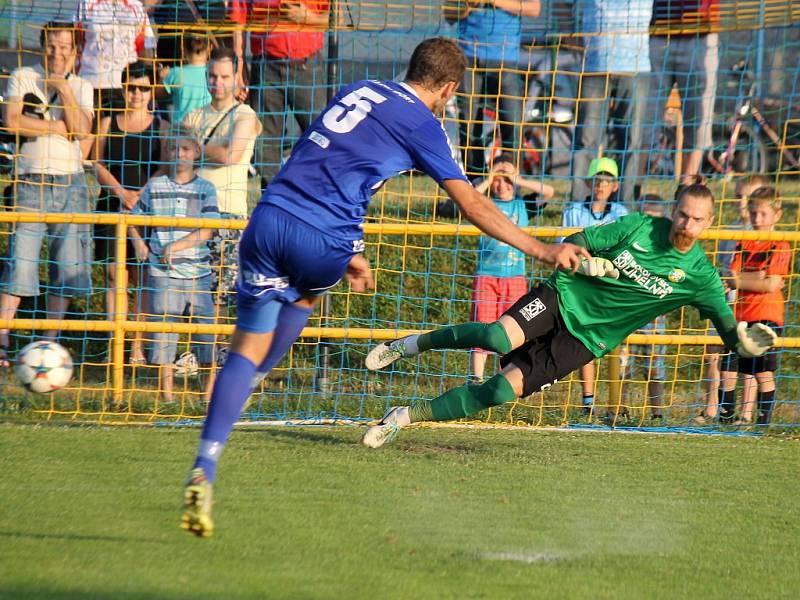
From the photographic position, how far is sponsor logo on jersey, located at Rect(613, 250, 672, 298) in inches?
236

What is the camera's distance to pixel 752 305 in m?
7.85

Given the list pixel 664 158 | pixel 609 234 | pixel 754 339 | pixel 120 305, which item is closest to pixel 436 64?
pixel 609 234

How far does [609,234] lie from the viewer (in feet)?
19.8

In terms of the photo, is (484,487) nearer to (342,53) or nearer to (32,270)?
(32,270)

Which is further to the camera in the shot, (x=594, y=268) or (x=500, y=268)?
(x=500, y=268)

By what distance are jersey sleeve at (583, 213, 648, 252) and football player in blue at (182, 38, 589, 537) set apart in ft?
5.69

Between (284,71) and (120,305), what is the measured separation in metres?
2.71

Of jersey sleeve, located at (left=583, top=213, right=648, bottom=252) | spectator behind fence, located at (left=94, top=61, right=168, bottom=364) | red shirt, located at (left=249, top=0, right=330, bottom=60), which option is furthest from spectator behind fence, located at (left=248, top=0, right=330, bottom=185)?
jersey sleeve, located at (left=583, top=213, right=648, bottom=252)

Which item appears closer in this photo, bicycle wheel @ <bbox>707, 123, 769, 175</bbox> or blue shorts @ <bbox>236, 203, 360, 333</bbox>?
blue shorts @ <bbox>236, 203, 360, 333</bbox>

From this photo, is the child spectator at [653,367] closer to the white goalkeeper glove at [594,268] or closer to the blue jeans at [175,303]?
the white goalkeeper glove at [594,268]

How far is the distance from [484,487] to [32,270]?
4168 mm

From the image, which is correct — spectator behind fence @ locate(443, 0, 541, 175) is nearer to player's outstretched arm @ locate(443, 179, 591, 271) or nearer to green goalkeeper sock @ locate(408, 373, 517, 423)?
green goalkeeper sock @ locate(408, 373, 517, 423)

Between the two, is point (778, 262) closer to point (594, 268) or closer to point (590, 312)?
point (590, 312)

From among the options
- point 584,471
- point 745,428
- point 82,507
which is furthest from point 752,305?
point 82,507
